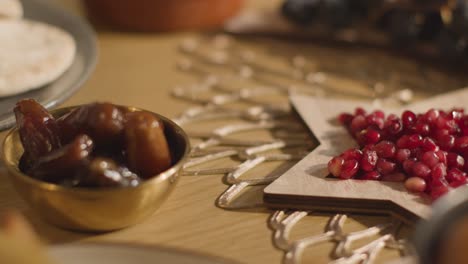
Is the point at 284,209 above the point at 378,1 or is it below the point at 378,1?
below

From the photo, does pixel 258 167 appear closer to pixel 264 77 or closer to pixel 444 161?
pixel 444 161

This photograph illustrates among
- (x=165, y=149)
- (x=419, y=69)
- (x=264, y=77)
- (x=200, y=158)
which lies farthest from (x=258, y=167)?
(x=419, y=69)

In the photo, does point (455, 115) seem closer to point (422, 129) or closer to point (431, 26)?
point (422, 129)

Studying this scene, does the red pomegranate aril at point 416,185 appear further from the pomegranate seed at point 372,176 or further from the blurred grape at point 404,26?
the blurred grape at point 404,26

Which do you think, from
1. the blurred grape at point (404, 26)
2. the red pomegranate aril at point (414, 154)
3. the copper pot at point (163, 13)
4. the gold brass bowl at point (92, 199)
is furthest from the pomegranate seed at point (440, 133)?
the copper pot at point (163, 13)

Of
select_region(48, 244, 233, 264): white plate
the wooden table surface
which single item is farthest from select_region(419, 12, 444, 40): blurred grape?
select_region(48, 244, 233, 264): white plate

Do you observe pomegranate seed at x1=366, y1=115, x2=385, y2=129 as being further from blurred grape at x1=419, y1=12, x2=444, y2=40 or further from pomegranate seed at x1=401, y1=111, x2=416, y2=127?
blurred grape at x1=419, y1=12, x2=444, y2=40
